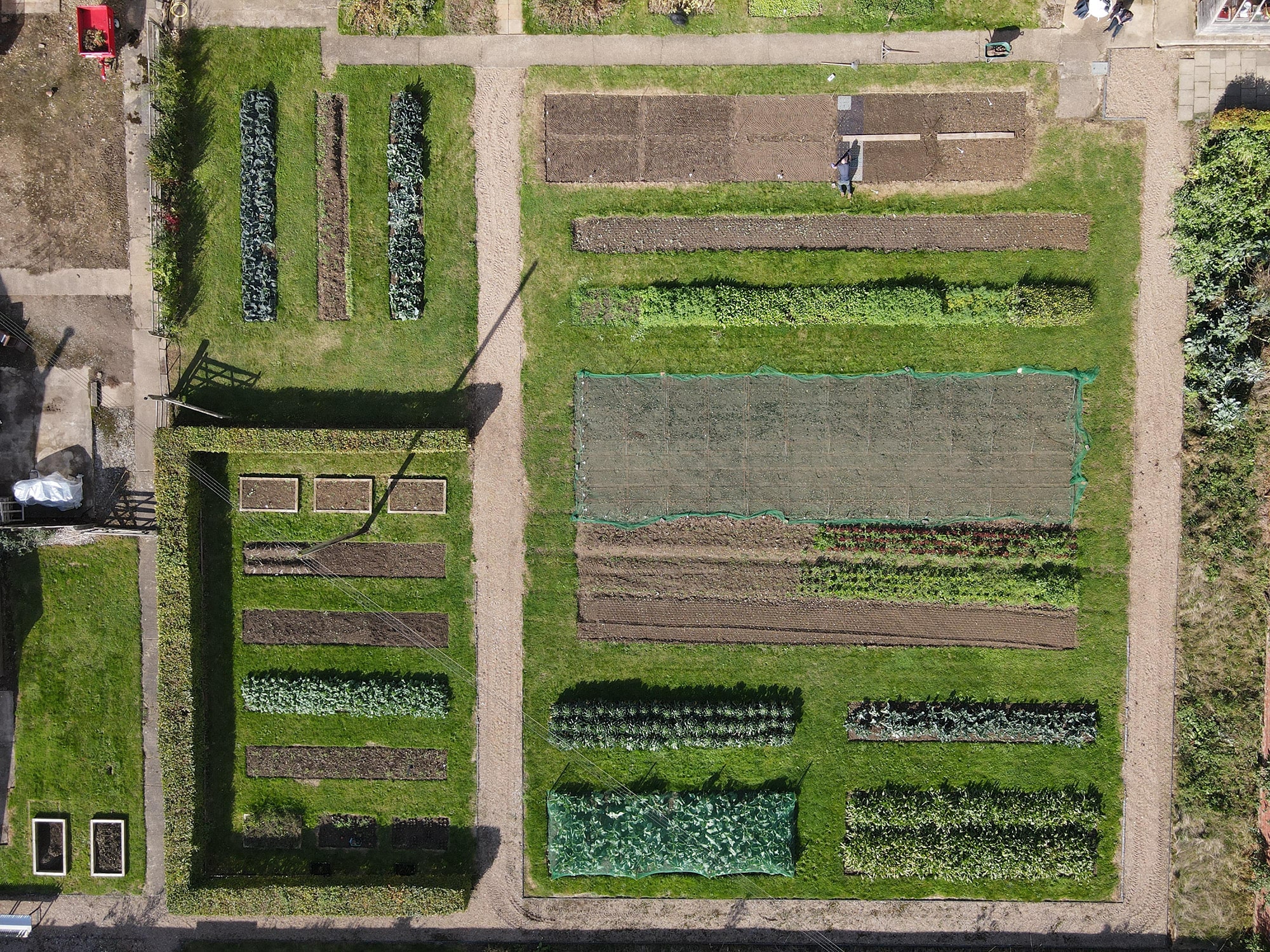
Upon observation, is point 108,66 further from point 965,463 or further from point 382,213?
point 965,463

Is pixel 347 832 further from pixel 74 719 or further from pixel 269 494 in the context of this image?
pixel 269 494

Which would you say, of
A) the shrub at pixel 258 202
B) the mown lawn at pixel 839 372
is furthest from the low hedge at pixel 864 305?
the shrub at pixel 258 202

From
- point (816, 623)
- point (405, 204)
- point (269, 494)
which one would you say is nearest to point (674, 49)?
point (405, 204)

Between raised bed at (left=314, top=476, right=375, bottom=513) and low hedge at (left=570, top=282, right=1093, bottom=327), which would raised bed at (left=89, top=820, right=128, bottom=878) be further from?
low hedge at (left=570, top=282, right=1093, bottom=327)

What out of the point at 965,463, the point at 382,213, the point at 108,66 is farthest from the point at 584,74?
the point at 965,463

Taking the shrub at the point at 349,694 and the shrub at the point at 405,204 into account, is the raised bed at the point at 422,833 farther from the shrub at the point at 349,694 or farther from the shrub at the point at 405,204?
the shrub at the point at 405,204

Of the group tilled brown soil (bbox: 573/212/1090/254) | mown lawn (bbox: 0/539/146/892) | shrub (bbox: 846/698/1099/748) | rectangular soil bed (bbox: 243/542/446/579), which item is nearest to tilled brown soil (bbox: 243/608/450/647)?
rectangular soil bed (bbox: 243/542/446/579)
